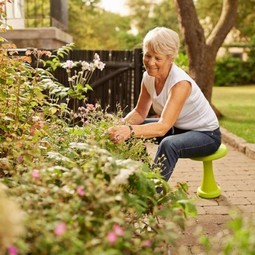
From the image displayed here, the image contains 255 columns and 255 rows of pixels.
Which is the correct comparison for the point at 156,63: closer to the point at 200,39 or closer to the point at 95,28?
the point at 200,39

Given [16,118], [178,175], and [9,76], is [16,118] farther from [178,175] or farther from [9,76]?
[178,175]

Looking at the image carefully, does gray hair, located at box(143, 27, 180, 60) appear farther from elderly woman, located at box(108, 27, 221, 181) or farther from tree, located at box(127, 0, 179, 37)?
tree, located at box(127, 0, 179, 37)

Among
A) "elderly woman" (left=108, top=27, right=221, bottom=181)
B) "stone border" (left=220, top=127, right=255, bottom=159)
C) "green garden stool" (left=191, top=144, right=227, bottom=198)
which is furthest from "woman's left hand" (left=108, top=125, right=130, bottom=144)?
"stone border" (left=220, top=127, right=255, bottom=159)

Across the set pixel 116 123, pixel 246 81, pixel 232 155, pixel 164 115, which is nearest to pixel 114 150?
pixel 116 123

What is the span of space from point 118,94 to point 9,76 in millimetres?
5932

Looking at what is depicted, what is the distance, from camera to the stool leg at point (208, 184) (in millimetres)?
4617

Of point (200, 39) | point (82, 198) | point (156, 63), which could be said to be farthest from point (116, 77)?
point (82, 198)

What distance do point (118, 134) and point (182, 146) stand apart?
3.01 feet

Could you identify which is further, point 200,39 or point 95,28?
point 95,28

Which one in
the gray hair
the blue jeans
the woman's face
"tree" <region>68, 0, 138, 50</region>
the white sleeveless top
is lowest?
"tree" <region>68, 0, 138, 50</region>

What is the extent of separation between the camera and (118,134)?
3.16 metres

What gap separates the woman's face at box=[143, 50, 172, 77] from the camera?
3.80 m

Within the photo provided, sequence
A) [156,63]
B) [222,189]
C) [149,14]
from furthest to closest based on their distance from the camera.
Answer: [149,14], [222,189], [156,63]

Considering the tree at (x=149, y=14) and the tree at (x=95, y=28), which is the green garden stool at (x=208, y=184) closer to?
the tree at (x=95, y=28)
